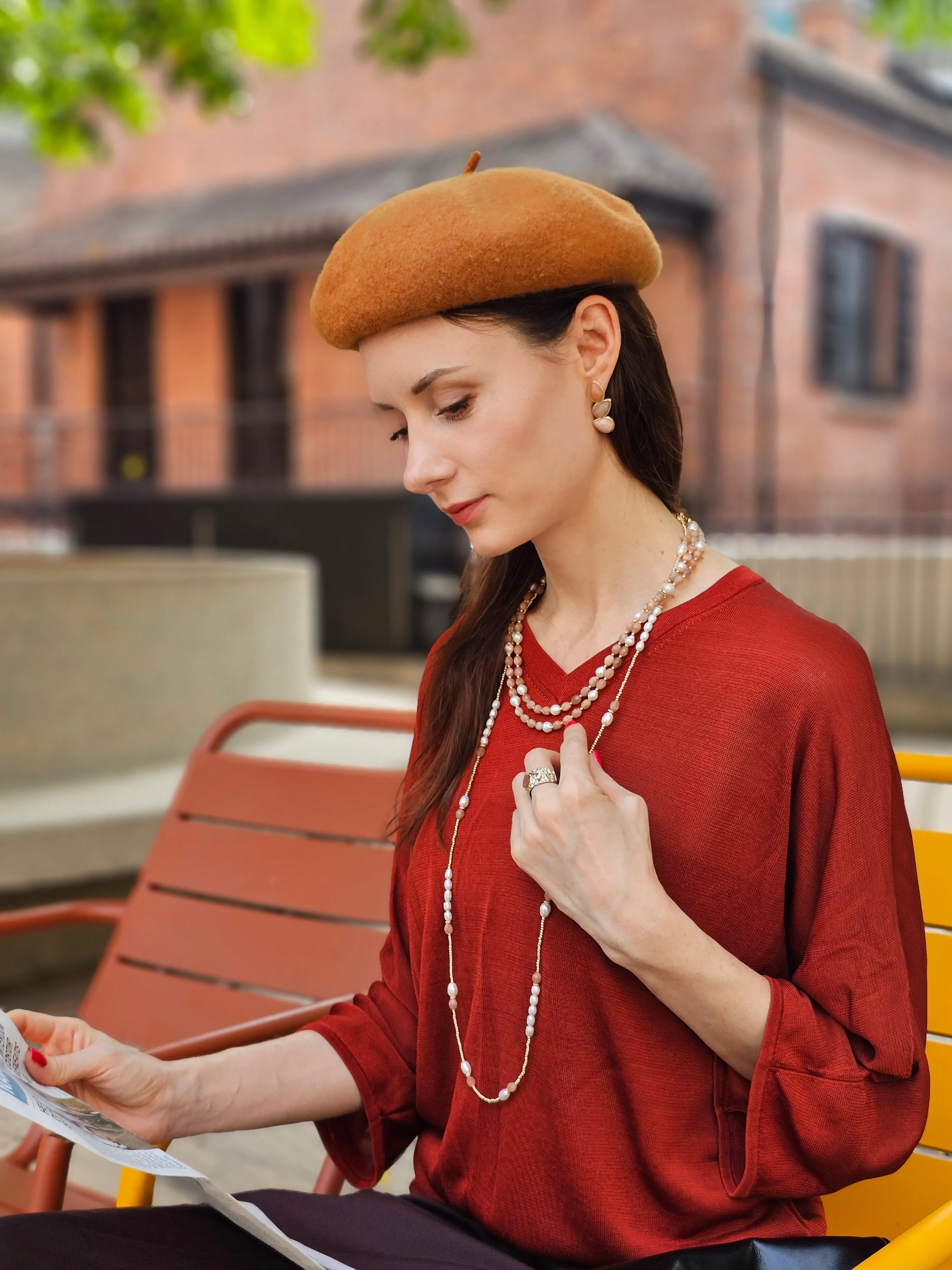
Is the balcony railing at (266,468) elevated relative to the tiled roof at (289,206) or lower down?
lower down

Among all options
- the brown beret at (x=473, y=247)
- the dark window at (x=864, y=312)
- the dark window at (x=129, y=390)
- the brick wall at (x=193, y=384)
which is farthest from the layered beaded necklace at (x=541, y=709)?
the dark window at (x=129, y=390)

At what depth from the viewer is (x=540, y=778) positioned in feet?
4.66

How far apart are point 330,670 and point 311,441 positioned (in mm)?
4752

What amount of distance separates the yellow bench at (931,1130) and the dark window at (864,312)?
534 inches

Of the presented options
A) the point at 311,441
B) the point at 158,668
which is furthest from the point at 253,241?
the point at 158,668

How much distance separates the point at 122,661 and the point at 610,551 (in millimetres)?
Answer: 3687

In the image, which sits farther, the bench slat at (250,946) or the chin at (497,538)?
the bench slat at (250,946)

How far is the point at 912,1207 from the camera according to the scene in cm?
181

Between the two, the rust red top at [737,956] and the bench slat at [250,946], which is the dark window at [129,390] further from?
the rust red top at [737,956]

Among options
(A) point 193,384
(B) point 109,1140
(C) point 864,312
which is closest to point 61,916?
(B) point 109,1140

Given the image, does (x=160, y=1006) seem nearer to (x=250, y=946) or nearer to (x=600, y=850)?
(x=250, y=946)

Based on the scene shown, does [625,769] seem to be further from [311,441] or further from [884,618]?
[311,441]

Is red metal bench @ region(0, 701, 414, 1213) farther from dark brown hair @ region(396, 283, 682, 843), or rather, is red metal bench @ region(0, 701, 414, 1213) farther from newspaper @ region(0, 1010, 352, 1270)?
newspaper @ region(0, 1010, 352, 1270)

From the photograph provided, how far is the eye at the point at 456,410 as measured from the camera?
1.45 m
